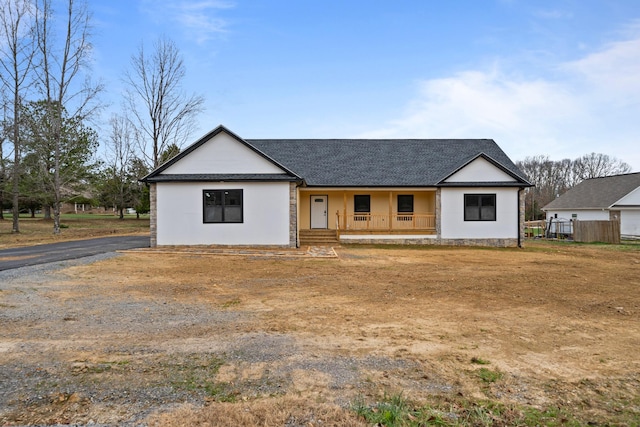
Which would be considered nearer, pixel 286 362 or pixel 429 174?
pixel 286 362

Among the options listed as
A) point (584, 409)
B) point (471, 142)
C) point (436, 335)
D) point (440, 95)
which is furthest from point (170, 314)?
point (471, 142)

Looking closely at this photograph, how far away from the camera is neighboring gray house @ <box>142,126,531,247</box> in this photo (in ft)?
53.5

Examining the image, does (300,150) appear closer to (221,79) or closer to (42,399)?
(221,79)

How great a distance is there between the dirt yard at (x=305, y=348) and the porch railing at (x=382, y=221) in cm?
1015

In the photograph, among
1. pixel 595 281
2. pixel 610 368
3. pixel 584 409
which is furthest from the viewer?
pixel 595 281

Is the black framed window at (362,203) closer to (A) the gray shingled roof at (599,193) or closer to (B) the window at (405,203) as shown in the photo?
(B) the window at (405,203)

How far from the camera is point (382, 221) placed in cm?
2011

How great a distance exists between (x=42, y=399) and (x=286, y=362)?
7.12ft

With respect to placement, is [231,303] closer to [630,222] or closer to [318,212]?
[318,212]

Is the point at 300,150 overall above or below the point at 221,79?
below

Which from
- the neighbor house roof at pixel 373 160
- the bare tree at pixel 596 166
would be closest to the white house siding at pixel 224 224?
the neighbor house roof at pixel 373 160

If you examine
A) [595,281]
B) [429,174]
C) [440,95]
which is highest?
[440,95]

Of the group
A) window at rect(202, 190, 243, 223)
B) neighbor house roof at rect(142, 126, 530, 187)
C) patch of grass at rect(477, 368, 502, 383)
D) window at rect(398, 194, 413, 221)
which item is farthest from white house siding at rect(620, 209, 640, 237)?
patch of grass at rect(477, 368, 502, 383)

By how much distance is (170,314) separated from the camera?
6023 mm
